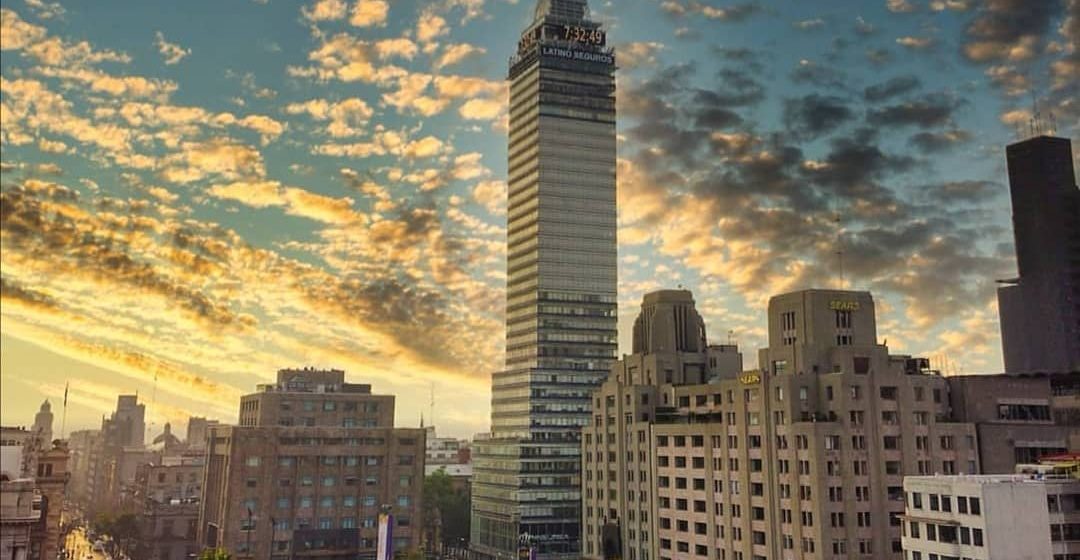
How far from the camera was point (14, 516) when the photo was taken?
55.8 metres

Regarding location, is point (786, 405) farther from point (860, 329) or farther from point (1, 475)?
point (1, 475)

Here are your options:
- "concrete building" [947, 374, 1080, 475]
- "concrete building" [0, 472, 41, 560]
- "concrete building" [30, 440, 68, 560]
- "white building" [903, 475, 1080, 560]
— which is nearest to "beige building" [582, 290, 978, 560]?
"concrete building" [947, 374, 1080, 475]

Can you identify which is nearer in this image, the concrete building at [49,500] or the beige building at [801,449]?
the concrete building at [49,500]

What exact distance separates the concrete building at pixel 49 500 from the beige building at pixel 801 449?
304ft

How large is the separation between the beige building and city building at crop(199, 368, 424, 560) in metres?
44.8

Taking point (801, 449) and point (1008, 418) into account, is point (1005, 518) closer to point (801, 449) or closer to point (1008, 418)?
point (801, 449)

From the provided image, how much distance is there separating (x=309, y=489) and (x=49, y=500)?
5931 cm

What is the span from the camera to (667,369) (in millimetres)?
170625

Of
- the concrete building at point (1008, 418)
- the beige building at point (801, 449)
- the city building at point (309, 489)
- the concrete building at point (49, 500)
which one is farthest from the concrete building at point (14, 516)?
the concrete building at point (1008, 418)

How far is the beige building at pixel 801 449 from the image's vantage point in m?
116

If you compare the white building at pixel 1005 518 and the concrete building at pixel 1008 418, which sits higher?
the concrete building at pixel 1008 418

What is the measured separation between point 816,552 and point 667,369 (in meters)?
60.6

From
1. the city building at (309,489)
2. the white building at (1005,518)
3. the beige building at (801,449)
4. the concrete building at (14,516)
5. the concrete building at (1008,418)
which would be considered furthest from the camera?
the city building at (309,489)

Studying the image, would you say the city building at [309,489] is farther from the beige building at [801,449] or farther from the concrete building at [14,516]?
the concrete building at [14,516]
